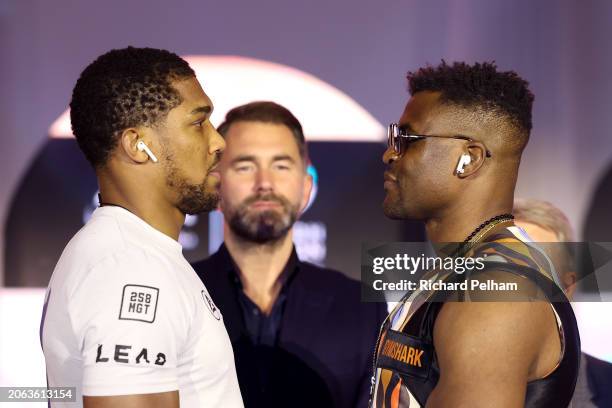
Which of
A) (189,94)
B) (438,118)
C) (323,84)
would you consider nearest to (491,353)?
(438,118)

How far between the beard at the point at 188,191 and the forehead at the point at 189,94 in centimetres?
13

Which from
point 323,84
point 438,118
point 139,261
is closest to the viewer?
point 139,261

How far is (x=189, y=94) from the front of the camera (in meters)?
1.95

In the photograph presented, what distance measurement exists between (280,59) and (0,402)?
81.6 inches

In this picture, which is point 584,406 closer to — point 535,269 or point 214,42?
point 535,269

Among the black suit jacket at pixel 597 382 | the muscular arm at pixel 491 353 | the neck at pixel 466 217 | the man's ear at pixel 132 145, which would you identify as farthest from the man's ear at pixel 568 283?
the man's ear at pixel 132 145

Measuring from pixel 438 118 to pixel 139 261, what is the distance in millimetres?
838

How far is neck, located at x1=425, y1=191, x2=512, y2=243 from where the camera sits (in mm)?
2006

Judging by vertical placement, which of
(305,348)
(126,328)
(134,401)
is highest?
(305,348)

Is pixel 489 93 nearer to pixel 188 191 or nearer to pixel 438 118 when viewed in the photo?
pixel 438 118

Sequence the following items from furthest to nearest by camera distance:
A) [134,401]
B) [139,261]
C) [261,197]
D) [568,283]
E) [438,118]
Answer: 1. [261,197]
2. [568,283]
3. [438,118]
4. [139,261]
5. [134,401]

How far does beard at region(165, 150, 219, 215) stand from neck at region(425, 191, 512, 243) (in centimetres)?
58

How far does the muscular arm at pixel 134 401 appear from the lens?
160 centimetres

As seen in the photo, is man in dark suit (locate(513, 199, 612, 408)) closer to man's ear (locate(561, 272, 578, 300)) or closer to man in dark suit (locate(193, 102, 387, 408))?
man's ear (locate(561, 272, 578, 300))
